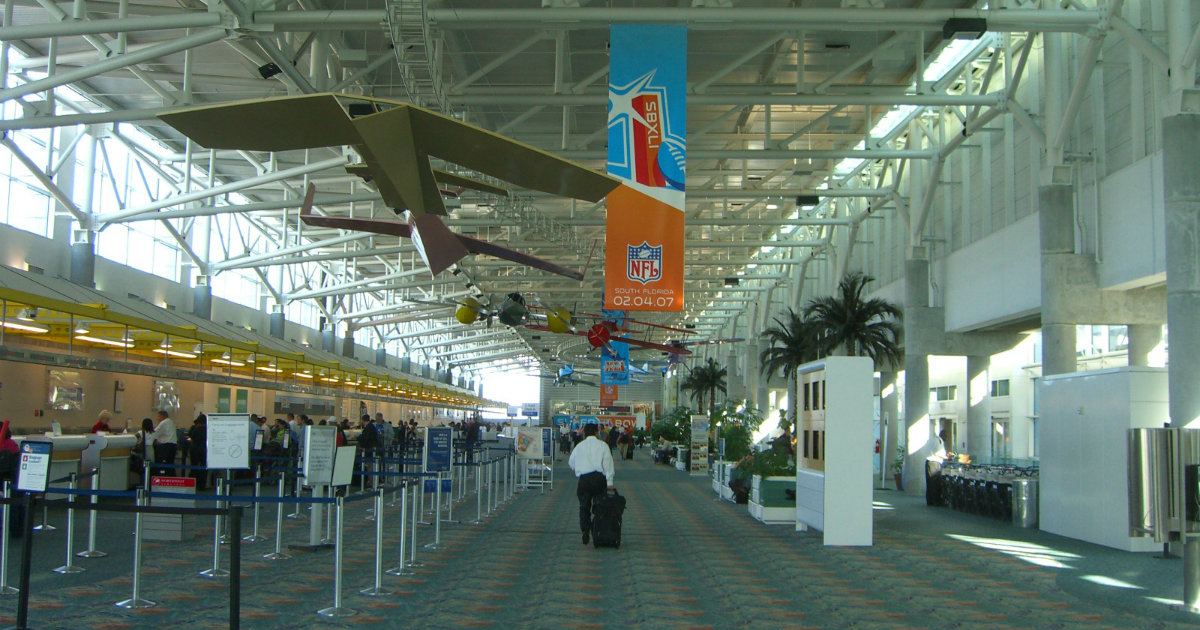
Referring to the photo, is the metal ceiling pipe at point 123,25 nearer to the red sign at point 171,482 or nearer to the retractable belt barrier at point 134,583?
the red sign at point 171,482

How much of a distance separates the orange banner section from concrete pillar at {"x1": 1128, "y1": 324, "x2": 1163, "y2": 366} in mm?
10524

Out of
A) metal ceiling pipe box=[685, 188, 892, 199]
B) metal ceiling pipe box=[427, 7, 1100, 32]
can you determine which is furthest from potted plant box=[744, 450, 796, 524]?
metal ceiling pipe box=[685, 188, 892, 199]

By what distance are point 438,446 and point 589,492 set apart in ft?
16.9

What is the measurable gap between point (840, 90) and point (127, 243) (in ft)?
71.7

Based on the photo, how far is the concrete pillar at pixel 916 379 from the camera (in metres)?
24.4

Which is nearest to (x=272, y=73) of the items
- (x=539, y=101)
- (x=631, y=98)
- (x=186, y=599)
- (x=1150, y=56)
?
(x=539, y=101)

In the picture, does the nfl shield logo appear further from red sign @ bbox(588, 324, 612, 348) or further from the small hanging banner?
the small hanging banner

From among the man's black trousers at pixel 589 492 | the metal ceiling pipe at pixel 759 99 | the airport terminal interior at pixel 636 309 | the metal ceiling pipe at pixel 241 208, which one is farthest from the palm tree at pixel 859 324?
the man's black trousers at pixel 589 492

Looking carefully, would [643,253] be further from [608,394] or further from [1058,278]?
[608,394]

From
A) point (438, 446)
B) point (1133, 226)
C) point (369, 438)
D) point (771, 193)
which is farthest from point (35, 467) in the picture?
point (771, 193)

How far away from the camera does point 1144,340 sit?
17578 millimetres

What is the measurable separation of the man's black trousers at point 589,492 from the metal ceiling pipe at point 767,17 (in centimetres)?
587

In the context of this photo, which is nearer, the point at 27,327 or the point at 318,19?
the point at 318,19

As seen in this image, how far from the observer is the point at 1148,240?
15.0m
